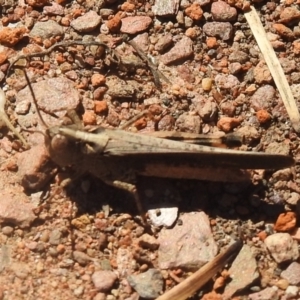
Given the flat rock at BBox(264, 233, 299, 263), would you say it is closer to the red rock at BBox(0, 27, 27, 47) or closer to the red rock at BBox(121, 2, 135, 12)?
the red rock at BBox(121, 2, 135, 12)

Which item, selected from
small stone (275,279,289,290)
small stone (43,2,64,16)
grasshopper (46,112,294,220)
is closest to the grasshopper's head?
grasshopper (46,112,294,220)

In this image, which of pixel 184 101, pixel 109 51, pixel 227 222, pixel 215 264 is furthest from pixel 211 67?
pixel 215 264

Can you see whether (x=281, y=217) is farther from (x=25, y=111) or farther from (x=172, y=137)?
(x=25, y=111)

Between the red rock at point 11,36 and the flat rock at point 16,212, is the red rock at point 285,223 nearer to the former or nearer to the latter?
the flat rock at point 16,212

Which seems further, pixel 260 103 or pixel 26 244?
pixel 260 103

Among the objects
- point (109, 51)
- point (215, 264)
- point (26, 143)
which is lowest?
point (215, 264)

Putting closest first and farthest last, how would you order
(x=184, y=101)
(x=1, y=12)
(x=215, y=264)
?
(x=215, y=264), (x=184, y=101), (x=1, y=12)
